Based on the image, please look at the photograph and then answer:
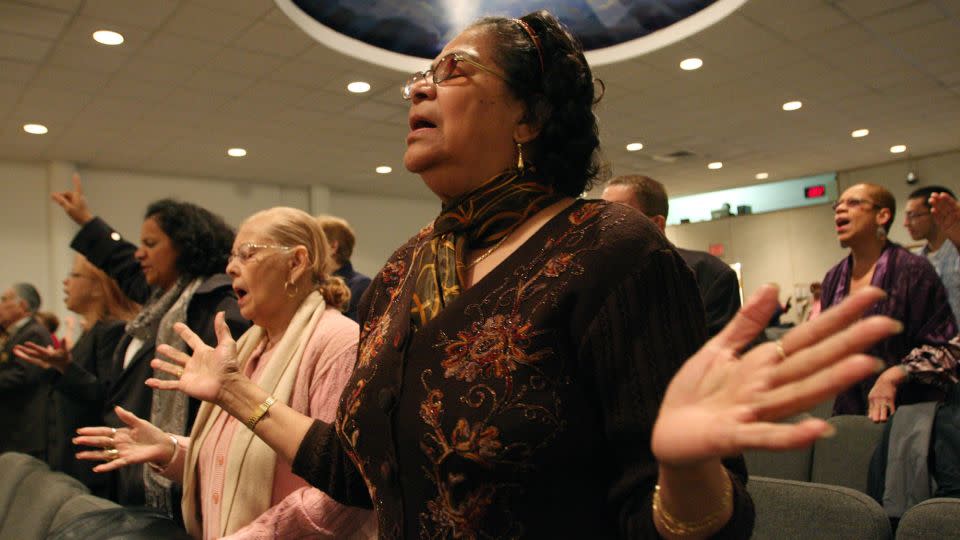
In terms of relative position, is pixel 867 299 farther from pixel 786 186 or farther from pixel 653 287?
pixel 786 186

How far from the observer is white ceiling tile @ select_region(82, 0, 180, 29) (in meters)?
4.21

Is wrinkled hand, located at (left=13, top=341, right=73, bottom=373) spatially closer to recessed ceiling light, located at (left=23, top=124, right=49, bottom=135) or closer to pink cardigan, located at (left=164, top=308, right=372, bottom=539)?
pink cardigan, located at (left=164, top=308, right=372, bottom=539)

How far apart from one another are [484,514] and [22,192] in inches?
351

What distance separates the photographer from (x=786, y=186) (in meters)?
12.1

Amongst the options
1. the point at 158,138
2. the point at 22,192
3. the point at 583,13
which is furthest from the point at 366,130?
the point at 22,192

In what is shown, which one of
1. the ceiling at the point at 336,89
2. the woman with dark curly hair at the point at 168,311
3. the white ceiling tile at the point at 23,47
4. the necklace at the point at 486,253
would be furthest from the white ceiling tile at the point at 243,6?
the necklace at the point at 486,253

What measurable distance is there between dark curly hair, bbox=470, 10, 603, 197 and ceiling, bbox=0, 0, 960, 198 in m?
2.16

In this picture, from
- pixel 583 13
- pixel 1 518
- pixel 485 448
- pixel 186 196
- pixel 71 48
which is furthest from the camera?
pixel 186 196

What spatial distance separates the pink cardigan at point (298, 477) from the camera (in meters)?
1.46

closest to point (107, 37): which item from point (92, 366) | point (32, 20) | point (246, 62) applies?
point (32, 20)

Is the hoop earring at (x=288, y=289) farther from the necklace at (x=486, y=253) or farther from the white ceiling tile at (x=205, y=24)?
the white ceiling tile at (x=205, y=24)

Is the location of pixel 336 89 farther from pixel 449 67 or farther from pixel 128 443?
pixel 449 67

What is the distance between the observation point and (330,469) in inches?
47.7

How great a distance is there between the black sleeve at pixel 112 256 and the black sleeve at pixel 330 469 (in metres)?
2.27
